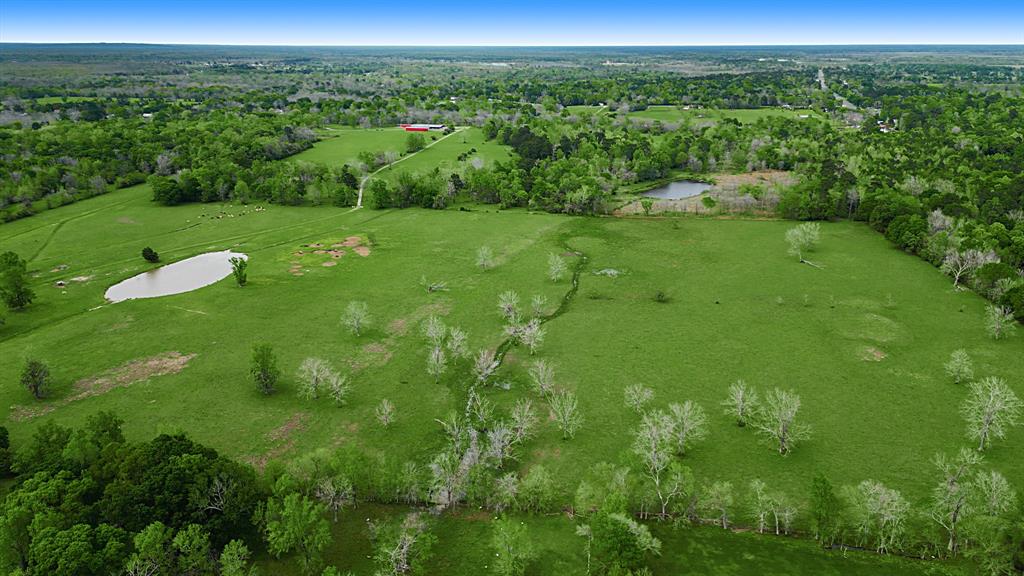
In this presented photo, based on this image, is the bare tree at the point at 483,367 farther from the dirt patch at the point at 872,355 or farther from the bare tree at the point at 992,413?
the bare tree at the point at 992,413

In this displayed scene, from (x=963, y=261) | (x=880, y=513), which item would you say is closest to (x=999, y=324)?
(x=963, y=261)

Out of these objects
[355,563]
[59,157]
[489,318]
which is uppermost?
[59,157]

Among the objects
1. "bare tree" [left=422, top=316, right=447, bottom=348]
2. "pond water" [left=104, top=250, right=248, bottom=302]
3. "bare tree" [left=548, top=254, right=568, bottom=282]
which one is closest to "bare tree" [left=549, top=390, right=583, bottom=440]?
"bare tree" [left=422, top=316, right=447, bottom=348]

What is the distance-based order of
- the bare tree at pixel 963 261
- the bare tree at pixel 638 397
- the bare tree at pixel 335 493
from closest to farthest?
the bare tree at pixel 335 493, the bare tree at pixel 638 397, the bare tree at pixel 963 261

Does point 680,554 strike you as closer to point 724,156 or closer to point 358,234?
point 358,234

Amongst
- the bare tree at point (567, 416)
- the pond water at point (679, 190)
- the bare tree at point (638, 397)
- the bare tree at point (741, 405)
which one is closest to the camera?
the bare tree at point (567, 416)

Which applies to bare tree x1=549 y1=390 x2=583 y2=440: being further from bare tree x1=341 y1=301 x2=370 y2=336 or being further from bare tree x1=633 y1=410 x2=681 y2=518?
bare tree x1=341 y1=301 x2=370 y2=336

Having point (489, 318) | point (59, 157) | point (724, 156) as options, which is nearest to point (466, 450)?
point (489, 318)

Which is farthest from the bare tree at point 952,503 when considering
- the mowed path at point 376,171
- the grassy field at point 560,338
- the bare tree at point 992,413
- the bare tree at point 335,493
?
the mowed path at point 376,171
